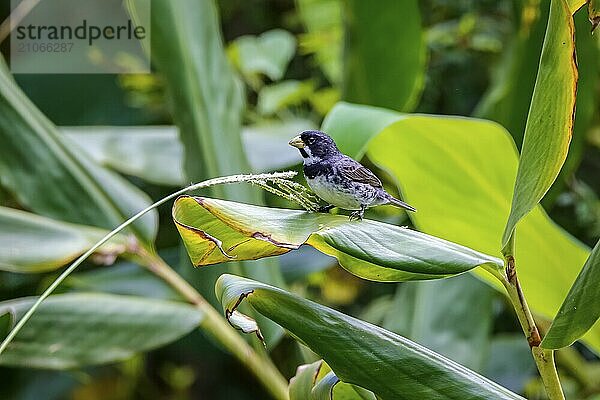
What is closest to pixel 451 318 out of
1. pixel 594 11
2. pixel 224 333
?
pixel 224 333

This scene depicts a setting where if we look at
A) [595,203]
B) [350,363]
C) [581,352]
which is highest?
[350,363]

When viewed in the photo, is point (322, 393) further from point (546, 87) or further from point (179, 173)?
point (179, 173)

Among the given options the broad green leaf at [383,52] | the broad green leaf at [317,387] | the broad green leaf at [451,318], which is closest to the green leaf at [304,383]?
the broad green leaf at [317,387]

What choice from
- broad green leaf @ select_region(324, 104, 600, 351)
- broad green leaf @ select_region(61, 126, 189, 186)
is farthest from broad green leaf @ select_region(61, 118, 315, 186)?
broad green leaf @ select_region(324, 104, 600, 351)

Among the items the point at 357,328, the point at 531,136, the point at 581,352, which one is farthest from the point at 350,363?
the point at 581,352

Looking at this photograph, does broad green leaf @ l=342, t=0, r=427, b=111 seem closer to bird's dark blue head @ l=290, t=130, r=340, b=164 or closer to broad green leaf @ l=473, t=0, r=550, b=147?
broad green leaf @ l=473, t=0, r=550, b=147

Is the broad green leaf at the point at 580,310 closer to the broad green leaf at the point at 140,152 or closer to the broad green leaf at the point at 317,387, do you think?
the broad green leaf at the point at 317,387
